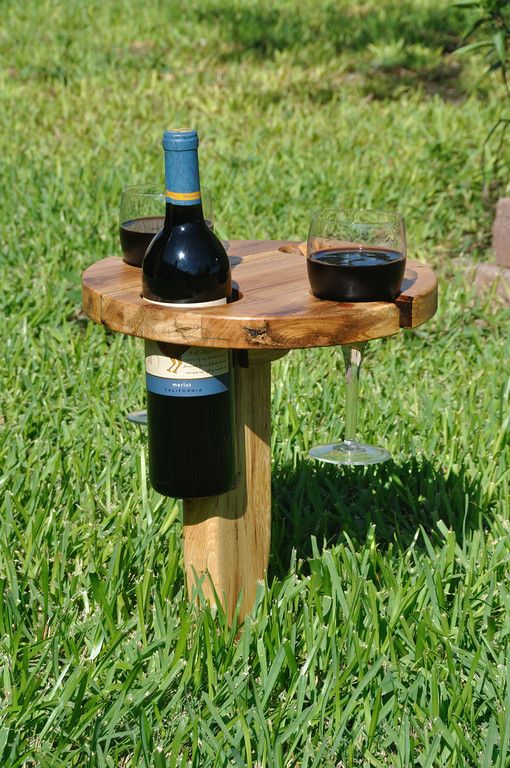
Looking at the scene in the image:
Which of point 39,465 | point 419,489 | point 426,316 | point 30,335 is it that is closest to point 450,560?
point 419,489

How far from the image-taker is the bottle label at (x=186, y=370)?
2146mm

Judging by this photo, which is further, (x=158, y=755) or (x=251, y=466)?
(x=251, y=466)

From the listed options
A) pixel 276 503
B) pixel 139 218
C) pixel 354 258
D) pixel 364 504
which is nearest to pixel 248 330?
pixel 354 258

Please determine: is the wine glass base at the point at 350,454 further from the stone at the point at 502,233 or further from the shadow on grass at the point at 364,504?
the stone at the point at 502,233

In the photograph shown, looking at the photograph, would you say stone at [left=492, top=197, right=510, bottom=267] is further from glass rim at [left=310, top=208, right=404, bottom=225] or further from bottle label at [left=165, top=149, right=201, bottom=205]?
bottle label at [left=165, top=149, right=201, bottom=205]

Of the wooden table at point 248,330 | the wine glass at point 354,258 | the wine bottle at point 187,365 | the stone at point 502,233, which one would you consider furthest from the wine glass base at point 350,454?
the stone at point 502,233

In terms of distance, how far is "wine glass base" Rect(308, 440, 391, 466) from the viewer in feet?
7.90

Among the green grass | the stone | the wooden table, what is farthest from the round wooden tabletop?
the stone

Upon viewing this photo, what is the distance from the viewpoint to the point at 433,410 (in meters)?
3.64

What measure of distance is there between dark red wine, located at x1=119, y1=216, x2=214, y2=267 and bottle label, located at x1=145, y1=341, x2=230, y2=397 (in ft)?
1.09

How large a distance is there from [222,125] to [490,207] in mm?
1952

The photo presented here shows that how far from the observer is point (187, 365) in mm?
2148

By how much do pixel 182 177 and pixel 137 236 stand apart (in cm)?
41

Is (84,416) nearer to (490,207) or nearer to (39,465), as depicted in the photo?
(39,465)
